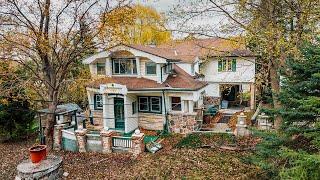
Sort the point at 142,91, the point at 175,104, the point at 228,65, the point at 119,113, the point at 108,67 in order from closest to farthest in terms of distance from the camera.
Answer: the point at 142,91 < the point at 175,104 < the point at 119,113 < the point at 108,67 < the point at 228,65

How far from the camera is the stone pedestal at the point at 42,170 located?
12883mm

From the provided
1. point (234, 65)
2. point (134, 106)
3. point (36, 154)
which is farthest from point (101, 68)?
point (234, 65)

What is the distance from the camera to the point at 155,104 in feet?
70.2

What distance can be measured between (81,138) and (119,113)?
5.47 meters

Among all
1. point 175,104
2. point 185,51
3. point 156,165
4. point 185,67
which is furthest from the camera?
point 185,51

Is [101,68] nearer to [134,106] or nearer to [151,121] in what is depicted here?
[134,106]

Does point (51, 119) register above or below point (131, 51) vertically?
below

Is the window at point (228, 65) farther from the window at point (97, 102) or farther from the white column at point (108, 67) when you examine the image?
the window at point (97, 102)

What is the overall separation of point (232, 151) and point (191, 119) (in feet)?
16.6

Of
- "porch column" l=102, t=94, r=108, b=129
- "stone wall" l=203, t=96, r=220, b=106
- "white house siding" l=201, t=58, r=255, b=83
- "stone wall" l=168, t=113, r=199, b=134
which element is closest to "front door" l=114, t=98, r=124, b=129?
"porch column" l=102, t=94, r=108, b=129

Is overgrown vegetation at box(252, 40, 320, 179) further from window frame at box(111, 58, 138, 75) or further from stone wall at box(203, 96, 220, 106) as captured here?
stone wall at box(203, 96, 220, 106)

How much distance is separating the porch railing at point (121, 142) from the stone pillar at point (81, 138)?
1.65m

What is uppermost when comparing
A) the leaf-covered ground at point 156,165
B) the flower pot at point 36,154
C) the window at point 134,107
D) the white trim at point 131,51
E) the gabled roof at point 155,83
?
the white trim at point 131,51

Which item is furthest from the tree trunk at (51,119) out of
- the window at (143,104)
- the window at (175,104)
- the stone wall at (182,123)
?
the window at (175,104)
